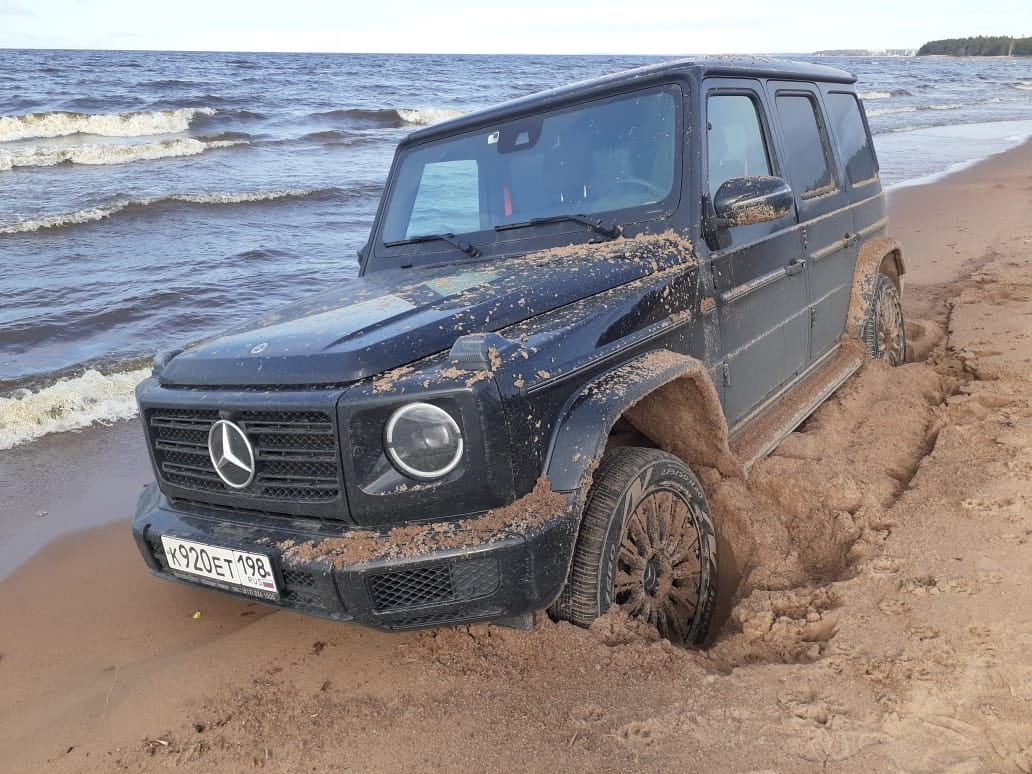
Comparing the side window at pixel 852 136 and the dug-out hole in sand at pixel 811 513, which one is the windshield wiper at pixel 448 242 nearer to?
the dug-out hole in sand at pixel 811 513

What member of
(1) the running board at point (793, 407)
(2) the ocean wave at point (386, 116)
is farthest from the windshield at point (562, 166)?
(2) the ocean wave at point (386, 116)

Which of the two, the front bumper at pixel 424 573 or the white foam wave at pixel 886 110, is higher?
the front bumper at pixel 424 573

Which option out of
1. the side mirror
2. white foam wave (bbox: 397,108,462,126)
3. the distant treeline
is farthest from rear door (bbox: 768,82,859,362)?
the distant treeline

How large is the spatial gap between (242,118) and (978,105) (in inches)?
1091

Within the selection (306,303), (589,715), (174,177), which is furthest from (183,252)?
(589,715)

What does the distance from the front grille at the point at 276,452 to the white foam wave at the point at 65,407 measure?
305cm

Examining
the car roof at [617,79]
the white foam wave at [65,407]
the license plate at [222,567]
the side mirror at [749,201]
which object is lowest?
the white foam wave at [65,407]

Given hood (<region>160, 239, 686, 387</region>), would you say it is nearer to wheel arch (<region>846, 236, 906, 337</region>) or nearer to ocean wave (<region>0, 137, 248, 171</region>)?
wheel arch (<region>846, 236, 906, 337</region>)

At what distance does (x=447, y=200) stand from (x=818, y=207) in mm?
1921

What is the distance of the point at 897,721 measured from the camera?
212 centimetres

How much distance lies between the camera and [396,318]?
2492 millimetres

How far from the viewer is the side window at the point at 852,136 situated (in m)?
4.62

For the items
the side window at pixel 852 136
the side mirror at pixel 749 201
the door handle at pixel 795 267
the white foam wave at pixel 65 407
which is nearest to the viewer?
the side mirror at pixel 749 201

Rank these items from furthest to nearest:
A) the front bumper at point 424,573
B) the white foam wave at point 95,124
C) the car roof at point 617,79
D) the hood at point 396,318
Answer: the white foam wave at point 95,124 < the car roof at point 617,79 < the hood at point 396,318 < the front bumper at point 424,573
